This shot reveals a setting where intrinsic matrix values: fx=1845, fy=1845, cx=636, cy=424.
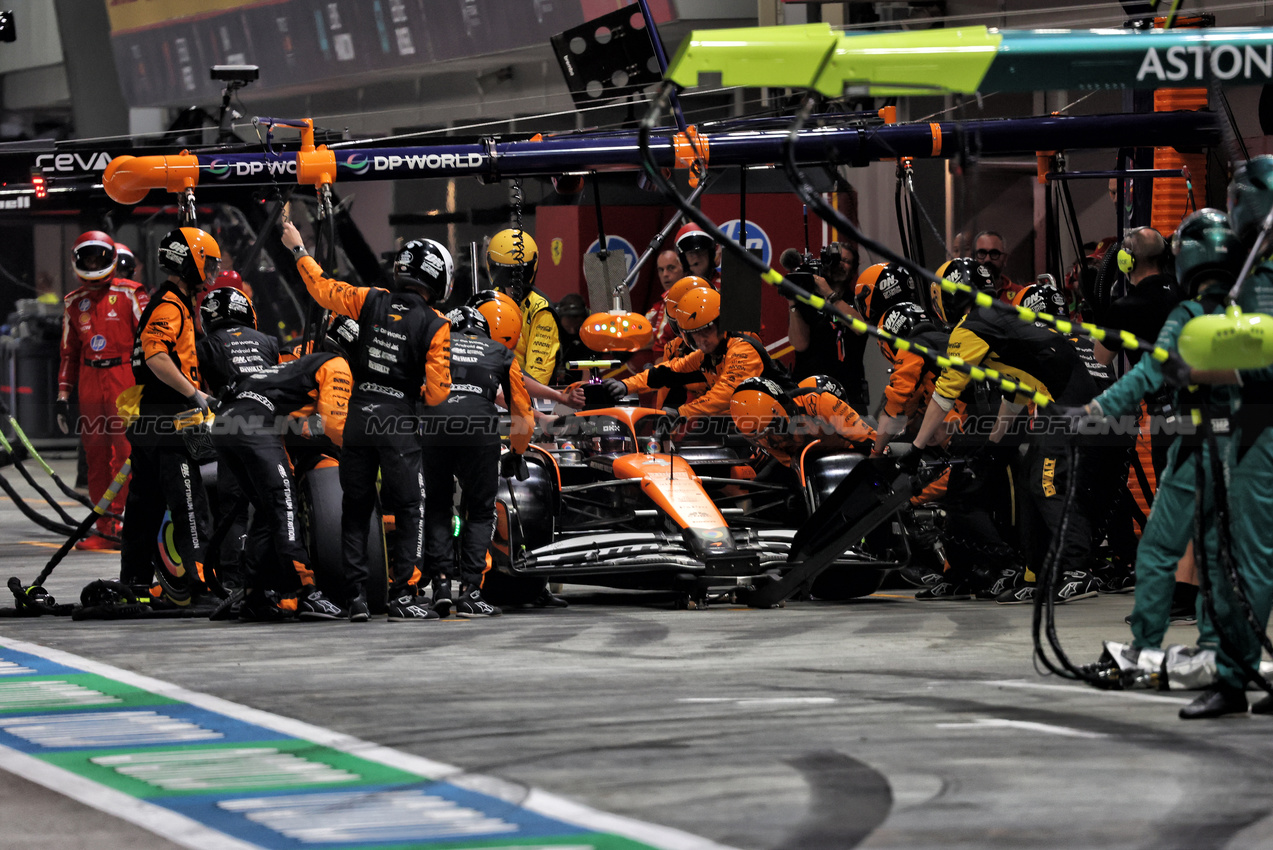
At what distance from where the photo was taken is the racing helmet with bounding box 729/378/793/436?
36.8ft

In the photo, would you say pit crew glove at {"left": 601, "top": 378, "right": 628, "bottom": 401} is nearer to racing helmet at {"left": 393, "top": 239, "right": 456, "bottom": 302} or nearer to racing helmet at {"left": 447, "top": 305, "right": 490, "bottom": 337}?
racing helmet at {"left": 447, "top": 305, "right": 490, "bottom": 337}

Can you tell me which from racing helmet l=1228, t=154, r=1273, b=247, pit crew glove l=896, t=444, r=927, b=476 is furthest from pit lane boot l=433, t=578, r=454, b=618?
racing helmet l=1228, t=154, r=1273, b=247

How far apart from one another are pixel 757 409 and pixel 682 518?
1.11m

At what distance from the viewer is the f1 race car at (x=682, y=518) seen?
10305 millimetres

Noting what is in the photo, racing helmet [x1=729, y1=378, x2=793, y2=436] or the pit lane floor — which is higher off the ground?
racing helmet [x1=729, y1=378, x2=793, y2=436]

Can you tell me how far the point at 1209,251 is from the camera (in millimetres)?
7324

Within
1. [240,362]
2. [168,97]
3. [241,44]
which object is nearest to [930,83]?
[240,362]

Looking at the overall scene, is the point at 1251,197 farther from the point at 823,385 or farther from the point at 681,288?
the point at 681,288

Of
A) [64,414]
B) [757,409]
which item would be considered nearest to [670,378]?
[757,409]

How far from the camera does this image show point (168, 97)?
85.1 feet

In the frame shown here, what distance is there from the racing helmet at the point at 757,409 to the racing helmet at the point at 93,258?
18.1 feet

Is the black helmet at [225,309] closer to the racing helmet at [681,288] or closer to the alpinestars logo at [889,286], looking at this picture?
the racing helmet at [681,288]

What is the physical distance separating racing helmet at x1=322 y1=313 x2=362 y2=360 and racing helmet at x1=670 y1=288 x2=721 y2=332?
2228mm

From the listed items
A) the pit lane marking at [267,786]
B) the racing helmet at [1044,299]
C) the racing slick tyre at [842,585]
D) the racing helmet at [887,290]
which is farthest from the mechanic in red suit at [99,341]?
the pit lane marking at [267,786]
